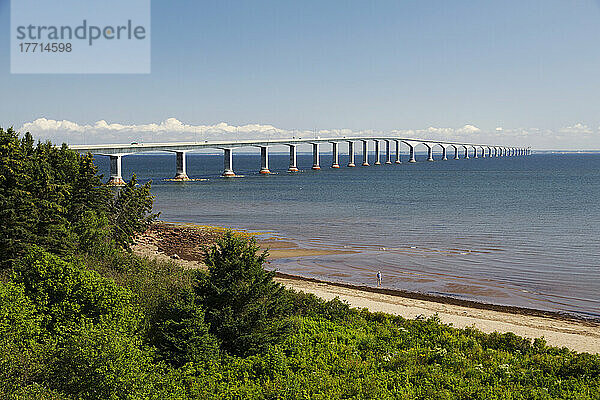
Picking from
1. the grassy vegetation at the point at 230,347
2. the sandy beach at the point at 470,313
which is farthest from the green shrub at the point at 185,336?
the sandy beach at the point at 470,313

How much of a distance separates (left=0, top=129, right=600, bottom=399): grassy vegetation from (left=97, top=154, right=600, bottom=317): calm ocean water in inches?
438

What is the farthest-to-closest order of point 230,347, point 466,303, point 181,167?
point 181,167, point 466,303, point 230,347

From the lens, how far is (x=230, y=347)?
20.5m

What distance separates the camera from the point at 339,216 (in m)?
71.8

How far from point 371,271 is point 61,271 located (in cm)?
2468

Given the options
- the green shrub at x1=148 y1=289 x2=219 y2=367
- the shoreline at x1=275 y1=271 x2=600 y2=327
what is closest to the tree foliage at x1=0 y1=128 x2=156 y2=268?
the green shrub at x1=148 y1=289 x2=219 y2=367

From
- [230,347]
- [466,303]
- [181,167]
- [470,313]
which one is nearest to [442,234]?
[466,303]

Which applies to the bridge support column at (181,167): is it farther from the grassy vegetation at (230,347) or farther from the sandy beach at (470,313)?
the grassy vegetation at (230,347)

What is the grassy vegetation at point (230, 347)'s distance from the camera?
15359 millimetres

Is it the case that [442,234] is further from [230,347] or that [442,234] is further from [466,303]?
[230,347]

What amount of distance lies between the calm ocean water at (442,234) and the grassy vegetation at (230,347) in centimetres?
1112

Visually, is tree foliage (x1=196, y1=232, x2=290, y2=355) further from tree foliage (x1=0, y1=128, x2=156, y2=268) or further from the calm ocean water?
the calm ocean water

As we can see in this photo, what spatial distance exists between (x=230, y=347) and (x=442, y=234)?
130 ft

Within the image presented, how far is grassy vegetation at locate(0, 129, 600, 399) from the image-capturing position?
15.4 meters
